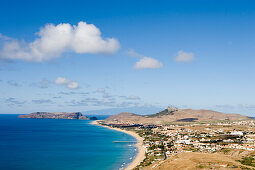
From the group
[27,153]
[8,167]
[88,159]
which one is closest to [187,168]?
[88,159]

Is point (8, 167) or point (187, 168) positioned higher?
point (187, 168)

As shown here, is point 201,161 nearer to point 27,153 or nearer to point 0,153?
point 27,153

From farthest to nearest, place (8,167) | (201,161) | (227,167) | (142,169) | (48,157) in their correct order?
(48,157) < (8,167) < (142,169) < (201,161) < (227,167)

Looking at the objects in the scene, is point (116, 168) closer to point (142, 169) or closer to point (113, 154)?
point (142, 169)

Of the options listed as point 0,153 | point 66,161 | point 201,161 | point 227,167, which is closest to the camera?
point 227,167

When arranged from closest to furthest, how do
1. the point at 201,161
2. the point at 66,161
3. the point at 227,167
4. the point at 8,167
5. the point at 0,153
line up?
1. the point at 227,167
2. the point at 201,161
3. the point at 8,167
4. the point at 66,161
5. the point at 0,153

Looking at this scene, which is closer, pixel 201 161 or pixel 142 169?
pixel 201 161

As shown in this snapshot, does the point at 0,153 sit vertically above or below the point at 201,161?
below

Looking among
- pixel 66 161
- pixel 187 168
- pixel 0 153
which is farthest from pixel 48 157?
pixel 187 168

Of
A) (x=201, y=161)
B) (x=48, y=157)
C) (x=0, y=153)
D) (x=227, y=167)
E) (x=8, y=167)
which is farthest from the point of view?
(x=0, y=153)
